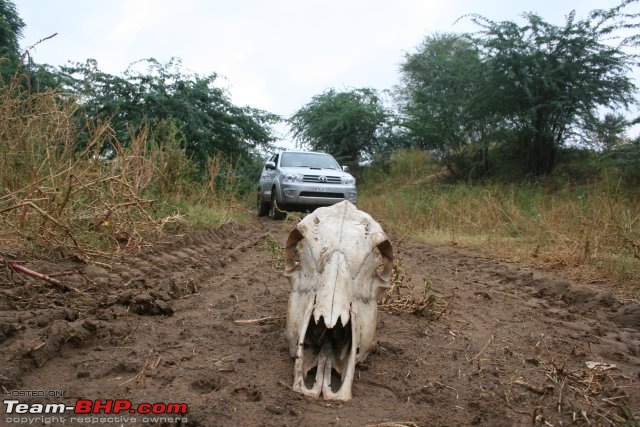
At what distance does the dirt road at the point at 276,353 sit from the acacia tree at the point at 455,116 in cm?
1295

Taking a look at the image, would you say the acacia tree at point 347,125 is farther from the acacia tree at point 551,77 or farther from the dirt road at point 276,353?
the dirt road at point 276,353

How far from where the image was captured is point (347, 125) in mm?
24500

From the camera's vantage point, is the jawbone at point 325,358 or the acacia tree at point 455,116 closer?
the jawbone at point 325,358

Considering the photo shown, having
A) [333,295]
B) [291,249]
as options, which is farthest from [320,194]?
[333,295]

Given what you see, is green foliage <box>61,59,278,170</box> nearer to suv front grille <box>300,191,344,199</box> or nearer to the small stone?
suv front grille <box>300,191,344,199</box>

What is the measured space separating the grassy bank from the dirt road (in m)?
1.20

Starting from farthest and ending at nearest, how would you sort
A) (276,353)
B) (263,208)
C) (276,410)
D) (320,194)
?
(263,208)
(320,194)
(276,353)
(276,410)

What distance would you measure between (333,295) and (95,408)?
128cm

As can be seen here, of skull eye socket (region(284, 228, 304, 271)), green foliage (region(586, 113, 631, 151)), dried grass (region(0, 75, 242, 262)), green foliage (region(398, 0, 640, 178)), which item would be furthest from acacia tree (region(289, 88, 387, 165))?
skull eye socket (region(284, 228, 304, 271))

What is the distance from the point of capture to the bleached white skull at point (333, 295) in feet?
9.43

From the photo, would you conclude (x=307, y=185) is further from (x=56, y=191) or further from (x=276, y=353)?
(x=276, y=353)

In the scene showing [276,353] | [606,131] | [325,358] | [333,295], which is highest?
[606,131]

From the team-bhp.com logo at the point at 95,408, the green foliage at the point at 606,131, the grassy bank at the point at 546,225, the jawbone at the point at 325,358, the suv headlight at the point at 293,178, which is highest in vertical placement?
the green foliage at the point at 606,131

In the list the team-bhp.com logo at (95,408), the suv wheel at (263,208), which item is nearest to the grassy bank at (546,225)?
the suv wheel at (263,208)
